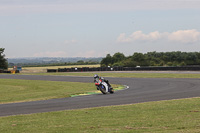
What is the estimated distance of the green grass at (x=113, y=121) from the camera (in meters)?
9.51

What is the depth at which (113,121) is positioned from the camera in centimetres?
1088

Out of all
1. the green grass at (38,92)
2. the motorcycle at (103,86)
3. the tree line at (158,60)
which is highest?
the tree line at (158,60)

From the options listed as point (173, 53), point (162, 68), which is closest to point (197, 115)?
point (162, 68)

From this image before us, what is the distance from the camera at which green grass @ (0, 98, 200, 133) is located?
31.2 ft

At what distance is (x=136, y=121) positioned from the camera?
1070 centimetres

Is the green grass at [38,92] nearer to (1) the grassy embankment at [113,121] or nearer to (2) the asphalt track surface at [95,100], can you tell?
(2) the asphalt track surface at [95,100]

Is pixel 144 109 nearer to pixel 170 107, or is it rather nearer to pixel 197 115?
pixel 170 107

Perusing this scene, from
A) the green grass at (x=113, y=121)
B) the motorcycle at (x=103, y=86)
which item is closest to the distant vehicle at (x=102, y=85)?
the motorcycle at (x=103, y=86)

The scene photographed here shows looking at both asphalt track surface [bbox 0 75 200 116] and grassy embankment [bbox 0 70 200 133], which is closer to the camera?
grassy embankment [bbox 0 70 200 133]

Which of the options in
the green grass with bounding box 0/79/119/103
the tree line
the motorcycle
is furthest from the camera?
the tree line

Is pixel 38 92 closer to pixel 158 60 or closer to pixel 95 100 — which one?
pixel 95 100

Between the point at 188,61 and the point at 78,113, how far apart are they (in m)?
90.6

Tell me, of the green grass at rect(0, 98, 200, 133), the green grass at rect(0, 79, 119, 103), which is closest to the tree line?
the green grass at rect(0, 79, 119, 103)

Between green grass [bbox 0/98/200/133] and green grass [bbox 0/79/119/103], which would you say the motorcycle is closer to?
green grass [bbox 0/79/119/103]
